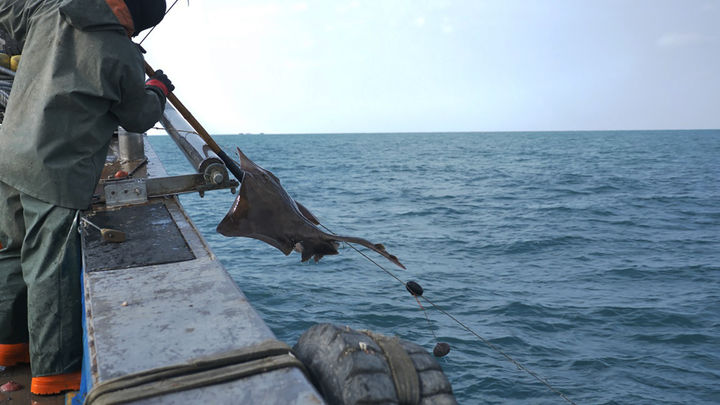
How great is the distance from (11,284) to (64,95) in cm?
129

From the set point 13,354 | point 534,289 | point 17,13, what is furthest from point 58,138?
point 534,289

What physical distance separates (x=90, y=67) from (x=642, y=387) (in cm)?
731

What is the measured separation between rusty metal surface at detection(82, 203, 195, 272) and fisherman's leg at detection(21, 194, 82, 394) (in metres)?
0.14

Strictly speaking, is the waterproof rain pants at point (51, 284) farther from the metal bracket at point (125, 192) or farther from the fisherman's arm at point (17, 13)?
the fisherman's arm at point (17, 13)

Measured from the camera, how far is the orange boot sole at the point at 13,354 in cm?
355

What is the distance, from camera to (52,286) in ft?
9.85

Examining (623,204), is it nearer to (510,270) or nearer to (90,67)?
(510,270)

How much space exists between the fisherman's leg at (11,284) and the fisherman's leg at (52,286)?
20cm

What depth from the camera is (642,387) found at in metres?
7.07

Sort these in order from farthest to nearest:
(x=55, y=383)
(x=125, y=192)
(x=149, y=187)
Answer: (x=149, y=187), (x=125, y=192), (x=55, y=383)

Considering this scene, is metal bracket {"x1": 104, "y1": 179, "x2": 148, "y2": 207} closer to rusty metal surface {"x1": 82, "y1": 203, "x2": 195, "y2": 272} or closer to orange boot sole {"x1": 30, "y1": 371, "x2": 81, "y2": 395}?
rusty metal surface {"x1": 82, "y1": 203, "x2": 195, "y2": 272}


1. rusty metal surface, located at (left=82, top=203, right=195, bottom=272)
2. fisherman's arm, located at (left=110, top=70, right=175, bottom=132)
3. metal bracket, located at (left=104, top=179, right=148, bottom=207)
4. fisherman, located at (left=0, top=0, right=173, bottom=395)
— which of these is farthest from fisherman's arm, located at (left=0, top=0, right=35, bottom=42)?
rusty metal surface, located at (left=82, top=203, right=195, bottom=272)

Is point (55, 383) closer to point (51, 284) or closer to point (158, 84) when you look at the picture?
point (51, 284)

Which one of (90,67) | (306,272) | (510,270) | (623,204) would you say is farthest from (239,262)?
(623,204)
